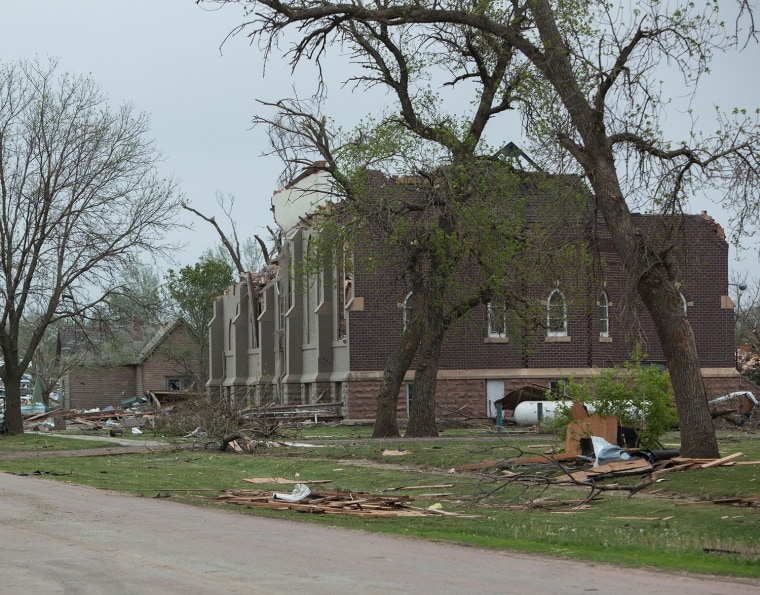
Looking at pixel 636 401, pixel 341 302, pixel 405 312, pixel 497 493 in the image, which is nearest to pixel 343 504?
pixel 497 493

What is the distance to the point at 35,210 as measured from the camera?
41750 millimetres

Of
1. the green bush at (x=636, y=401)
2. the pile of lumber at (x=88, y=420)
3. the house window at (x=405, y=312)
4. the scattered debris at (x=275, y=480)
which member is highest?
the house window at (x=405, y=312)

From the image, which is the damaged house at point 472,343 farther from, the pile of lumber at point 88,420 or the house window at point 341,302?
the pile of lumber at point 88,420

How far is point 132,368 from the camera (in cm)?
9056

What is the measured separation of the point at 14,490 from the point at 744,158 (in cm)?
1339

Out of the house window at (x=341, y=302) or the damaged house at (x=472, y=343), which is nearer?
the damaged house at (x=472, y=343)

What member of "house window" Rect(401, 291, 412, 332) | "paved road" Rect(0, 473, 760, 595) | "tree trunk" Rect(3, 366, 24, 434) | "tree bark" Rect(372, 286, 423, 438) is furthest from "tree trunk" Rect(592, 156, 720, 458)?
"tree trunk" Rect(3, 366, 24, 434)

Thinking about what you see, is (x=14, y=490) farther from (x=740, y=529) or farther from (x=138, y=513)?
(x=740, y=529)

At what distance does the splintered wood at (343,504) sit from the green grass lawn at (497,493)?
32 centimetres

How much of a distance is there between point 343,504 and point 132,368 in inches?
3043

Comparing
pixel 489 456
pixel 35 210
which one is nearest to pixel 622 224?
pixel 489 456

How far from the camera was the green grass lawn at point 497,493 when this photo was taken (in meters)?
11.9

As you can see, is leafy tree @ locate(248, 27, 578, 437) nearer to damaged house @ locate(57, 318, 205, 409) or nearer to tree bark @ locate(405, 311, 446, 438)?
tree bark @ locate(405, 311, 446, 438)

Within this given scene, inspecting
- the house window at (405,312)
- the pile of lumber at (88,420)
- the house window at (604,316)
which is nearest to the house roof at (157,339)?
the pile of lumber at (88,420)
